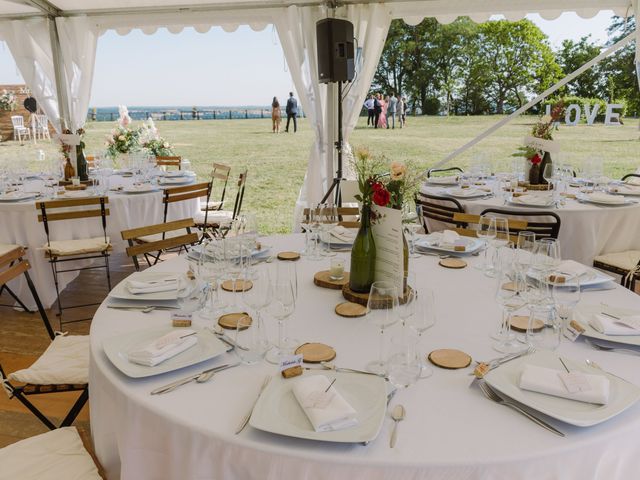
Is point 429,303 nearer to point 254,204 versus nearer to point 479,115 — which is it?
point 254,204

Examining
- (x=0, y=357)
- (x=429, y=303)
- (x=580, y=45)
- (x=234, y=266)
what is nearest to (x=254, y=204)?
(x=0, y=357)

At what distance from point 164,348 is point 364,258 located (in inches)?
31.6

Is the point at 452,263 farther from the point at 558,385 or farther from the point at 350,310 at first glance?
the point at 558,385

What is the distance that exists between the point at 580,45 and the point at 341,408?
57.3ft

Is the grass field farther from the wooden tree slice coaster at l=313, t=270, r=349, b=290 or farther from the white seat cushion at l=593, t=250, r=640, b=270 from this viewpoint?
the wooden tree slice coaster at l=313, t=270, r=349, b=290

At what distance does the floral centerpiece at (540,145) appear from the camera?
13.8 feet

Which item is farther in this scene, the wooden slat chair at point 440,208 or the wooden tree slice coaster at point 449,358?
the wooden slat chair at point 440,208

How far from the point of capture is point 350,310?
5.92 feet

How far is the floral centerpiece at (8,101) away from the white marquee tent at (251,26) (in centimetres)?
1109

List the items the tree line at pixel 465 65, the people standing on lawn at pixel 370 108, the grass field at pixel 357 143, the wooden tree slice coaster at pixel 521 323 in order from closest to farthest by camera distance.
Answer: the wooden tree slice coaster at pixel 521 323 < the grass field at pixel 357 143 < the people standing on lawn at pixel 370 108 < the tree line at pixel 465 65

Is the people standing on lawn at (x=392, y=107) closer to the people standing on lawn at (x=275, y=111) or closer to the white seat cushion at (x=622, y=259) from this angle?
the people standing on lawn at (x=275, y=111)

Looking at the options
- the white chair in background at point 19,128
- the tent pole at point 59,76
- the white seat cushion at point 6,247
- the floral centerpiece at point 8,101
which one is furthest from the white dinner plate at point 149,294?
the floral centerpiece at point 8,101

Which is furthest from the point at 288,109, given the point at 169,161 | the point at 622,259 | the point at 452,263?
the point at 452,263

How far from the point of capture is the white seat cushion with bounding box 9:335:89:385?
194 cm
